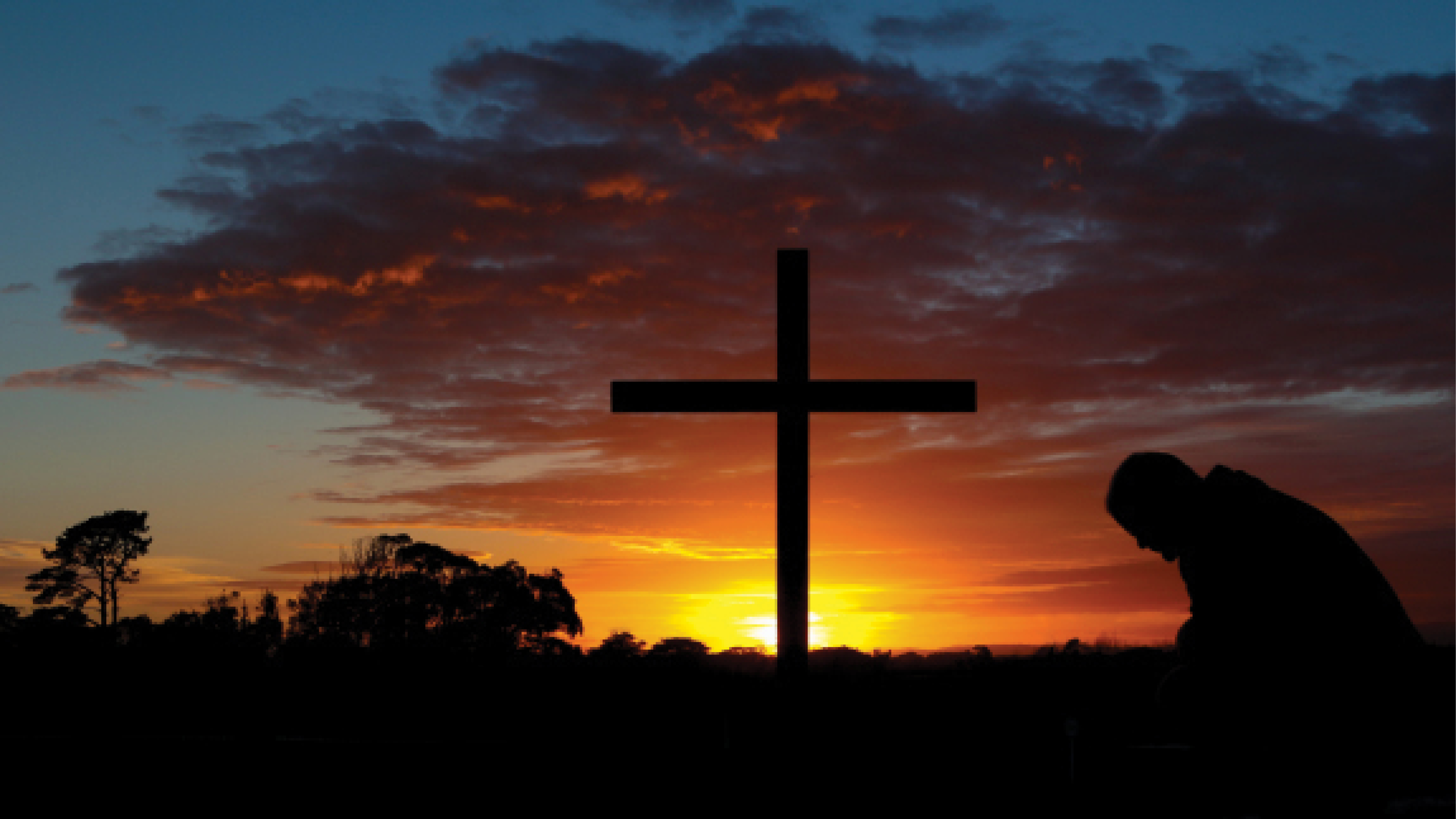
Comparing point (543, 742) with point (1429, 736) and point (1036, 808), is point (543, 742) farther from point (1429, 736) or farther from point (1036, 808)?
point (1429, 736)

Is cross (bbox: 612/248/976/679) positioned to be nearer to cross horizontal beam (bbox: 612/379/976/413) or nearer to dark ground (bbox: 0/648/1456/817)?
cross horizontal beam (bbox: 612/379/976/413)

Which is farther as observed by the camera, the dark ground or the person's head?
the dark ground

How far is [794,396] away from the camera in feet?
31.0

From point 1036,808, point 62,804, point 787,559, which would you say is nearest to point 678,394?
point 787,559

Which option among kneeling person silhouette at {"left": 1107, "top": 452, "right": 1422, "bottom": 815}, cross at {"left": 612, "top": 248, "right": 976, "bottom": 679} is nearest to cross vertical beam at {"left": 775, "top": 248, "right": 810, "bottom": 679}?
cross at {"left": 612, "top": 248, "right": 976, "bottom": 679}

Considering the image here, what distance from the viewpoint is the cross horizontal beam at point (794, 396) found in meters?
9.46

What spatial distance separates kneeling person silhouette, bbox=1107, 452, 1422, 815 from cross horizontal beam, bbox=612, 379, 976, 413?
6113mm

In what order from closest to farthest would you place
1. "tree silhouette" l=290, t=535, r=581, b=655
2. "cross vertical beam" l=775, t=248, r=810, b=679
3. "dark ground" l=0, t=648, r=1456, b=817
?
1. "dark ground" l=0, t=648, r=1456, b=817
2. "cross vertical beam" l=775, t=248, r=810, b=679
3. "tree silhouette" l=290, t=535, r=581, b=655

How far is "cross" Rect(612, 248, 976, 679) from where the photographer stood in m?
9.35

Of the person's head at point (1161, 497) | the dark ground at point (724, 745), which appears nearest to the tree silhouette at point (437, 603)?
the dark ground at point (724, 745)

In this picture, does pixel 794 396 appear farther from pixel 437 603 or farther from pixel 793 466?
pixel 437 603

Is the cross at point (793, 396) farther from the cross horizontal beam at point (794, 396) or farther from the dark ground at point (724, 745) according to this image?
the dark ground at point (724, 745)

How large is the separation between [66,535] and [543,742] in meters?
40.0

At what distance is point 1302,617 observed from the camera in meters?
3.15
